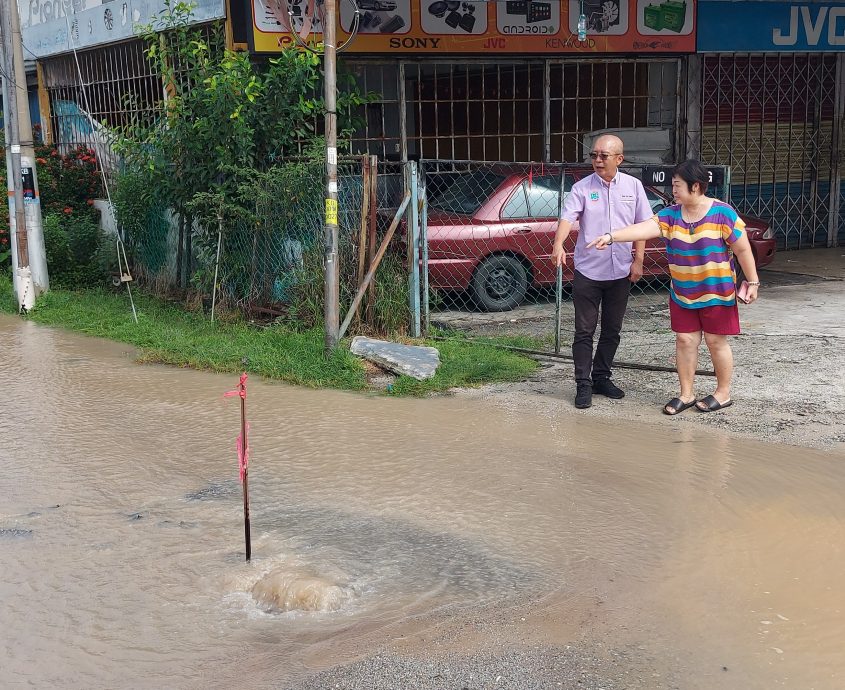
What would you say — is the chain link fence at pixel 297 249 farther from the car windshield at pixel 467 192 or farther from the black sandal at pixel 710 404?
the black sandal at pixel 710 404

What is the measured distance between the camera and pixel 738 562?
4262 millimetres

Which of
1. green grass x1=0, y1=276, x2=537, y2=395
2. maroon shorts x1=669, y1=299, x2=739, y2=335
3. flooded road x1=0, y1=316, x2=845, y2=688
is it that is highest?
maroon shorts x1=669, y1=299, x2=739, y2=335

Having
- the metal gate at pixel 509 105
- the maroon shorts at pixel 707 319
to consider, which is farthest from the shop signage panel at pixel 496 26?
the maroon shorts at pixel 707 319

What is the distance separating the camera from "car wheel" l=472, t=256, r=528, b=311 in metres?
9.77

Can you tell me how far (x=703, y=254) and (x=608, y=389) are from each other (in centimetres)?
127

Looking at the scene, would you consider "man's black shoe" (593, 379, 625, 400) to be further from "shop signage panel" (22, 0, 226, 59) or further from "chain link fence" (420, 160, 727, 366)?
"shop signage panel" (22, 0, 226, 59)

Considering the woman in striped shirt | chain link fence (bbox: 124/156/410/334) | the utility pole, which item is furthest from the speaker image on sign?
the woman in striped shirt

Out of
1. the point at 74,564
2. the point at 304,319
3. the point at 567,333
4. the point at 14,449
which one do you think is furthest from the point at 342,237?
the point at 74,564

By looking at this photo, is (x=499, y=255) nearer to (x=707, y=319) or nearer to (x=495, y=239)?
(x=495, y=239)

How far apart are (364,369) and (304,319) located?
1292 mm

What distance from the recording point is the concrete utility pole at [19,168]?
10430mm

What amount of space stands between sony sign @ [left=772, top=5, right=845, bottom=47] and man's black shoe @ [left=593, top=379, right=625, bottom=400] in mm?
8771

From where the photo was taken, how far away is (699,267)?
6.25 metres

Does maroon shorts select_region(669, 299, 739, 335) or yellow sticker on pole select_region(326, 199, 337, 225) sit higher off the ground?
yellow sticker on pole select_region(326, 199, 337, 225)
